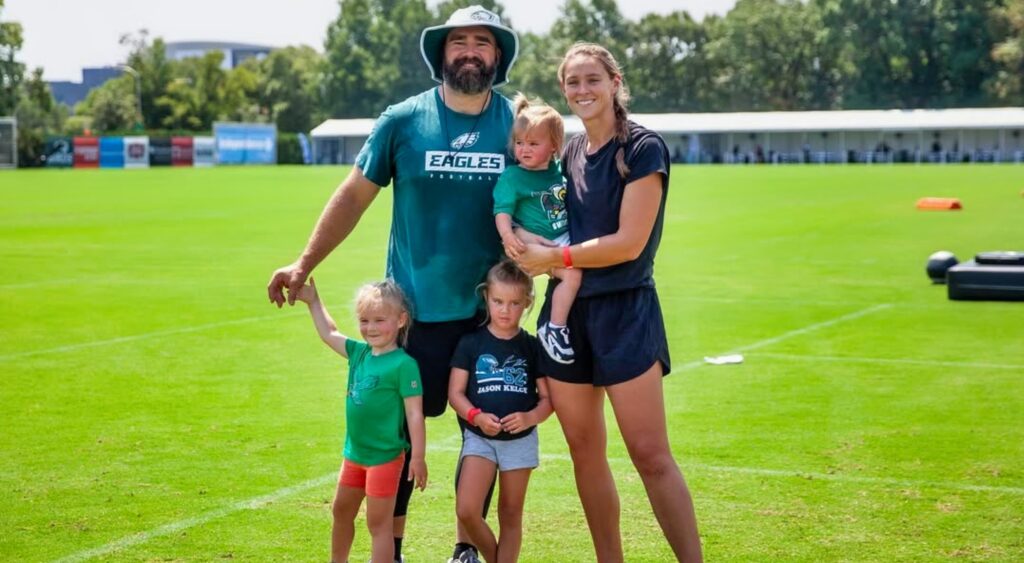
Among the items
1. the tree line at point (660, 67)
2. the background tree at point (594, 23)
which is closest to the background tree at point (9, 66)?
the tree line at point (660, 67)

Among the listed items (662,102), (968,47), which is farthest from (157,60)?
(968,47)

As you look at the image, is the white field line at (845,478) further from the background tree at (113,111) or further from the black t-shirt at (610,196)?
the background tree at (113,111)

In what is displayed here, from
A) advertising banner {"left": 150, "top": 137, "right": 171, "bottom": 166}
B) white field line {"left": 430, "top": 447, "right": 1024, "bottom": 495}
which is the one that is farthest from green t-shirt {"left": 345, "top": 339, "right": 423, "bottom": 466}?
advertising banner {"left": 150, "top": 137, "right": 171, "bottom": 166}

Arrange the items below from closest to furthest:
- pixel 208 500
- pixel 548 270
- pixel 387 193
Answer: pixel 548 270
pixel 208 500
pixel 387 193

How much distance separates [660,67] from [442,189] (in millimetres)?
123755

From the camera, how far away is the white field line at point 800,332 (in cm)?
1121

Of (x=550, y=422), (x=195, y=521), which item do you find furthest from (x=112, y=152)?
(x=195, y=521)

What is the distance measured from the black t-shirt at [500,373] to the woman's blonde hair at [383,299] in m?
0.28

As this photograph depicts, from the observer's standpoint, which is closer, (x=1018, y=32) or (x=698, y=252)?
(x=698, y=252)

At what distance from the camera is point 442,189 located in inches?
220

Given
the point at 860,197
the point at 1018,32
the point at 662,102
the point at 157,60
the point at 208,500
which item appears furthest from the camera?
the point at 662,102

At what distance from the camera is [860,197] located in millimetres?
37844

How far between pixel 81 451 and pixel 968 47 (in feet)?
370

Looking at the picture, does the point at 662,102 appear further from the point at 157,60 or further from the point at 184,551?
the point at 184,551
